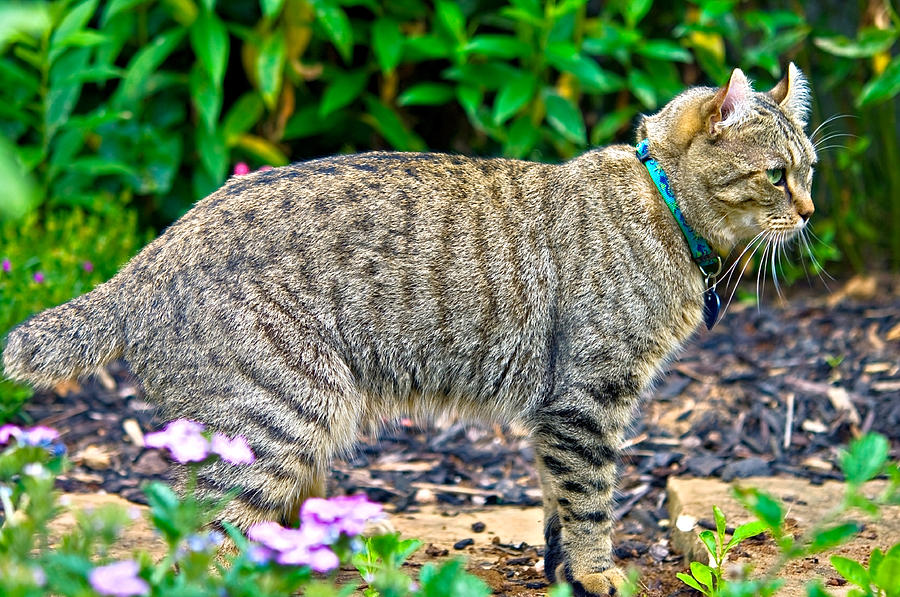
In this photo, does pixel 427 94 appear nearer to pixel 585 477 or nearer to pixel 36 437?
pixel 585 477

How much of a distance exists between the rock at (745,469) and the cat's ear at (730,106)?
156 cm

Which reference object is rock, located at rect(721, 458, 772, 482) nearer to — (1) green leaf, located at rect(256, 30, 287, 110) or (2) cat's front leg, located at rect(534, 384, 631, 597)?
(2) cat's front leg, located at rect(534, 384, 631, 597)

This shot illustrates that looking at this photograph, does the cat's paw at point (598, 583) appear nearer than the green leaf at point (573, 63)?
Yes

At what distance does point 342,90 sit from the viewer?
6199mm

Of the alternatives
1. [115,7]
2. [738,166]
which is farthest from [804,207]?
[115,7]

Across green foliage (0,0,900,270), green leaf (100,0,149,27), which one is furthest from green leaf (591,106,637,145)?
green leaf (100,0,149,27)

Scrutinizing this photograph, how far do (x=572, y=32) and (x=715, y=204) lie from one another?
290 cm

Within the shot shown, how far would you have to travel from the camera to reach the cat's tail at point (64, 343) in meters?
3.15

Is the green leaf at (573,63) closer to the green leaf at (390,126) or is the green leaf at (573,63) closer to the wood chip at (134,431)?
the green leaf at (390,126)

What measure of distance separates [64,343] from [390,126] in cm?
341

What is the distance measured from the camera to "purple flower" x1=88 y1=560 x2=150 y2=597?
5.31ft

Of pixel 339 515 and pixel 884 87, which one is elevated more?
pixel 884 87

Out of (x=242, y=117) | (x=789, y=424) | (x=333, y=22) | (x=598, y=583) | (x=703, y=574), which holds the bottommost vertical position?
(x=598, y=583)

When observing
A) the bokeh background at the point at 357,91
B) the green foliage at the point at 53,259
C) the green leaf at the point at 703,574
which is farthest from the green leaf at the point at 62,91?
the green leaf at the point at 703,574
